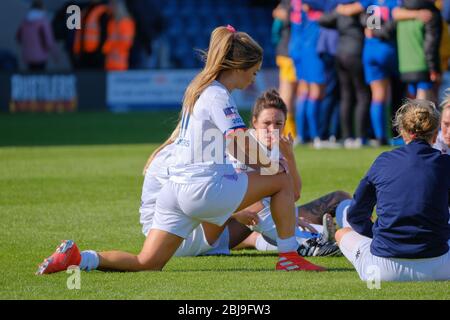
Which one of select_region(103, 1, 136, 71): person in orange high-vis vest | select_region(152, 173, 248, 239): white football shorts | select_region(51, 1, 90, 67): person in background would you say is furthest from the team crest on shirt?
select_region(51, 1, 90, 67): person in background

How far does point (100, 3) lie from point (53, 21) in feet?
4.36

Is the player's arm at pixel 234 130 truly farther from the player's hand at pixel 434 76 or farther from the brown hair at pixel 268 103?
the player's hand at pixel 434 76

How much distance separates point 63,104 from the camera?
84.5 ft

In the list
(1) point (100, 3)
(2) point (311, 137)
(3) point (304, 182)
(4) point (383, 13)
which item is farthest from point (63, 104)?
(3) point (304, 182)

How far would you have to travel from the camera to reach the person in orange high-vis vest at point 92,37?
28.2 metres

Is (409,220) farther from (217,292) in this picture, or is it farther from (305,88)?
(305,88)

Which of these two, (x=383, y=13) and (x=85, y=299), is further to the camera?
(x=383, y=13)

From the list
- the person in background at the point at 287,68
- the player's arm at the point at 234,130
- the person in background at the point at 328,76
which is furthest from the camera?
the person in background at the point at 287,68

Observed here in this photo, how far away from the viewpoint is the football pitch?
683 centimetres

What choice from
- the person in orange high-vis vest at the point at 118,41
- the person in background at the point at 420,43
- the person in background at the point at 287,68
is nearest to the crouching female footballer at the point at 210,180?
the person in background at the point at 420,43

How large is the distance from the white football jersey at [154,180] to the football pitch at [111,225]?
0.41 m

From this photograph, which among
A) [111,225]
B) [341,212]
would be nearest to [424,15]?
[111,225]

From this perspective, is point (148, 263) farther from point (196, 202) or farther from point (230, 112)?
point (230, 112)

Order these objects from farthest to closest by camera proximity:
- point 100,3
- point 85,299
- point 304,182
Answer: point 100,3, point 304,182, point 85,299
